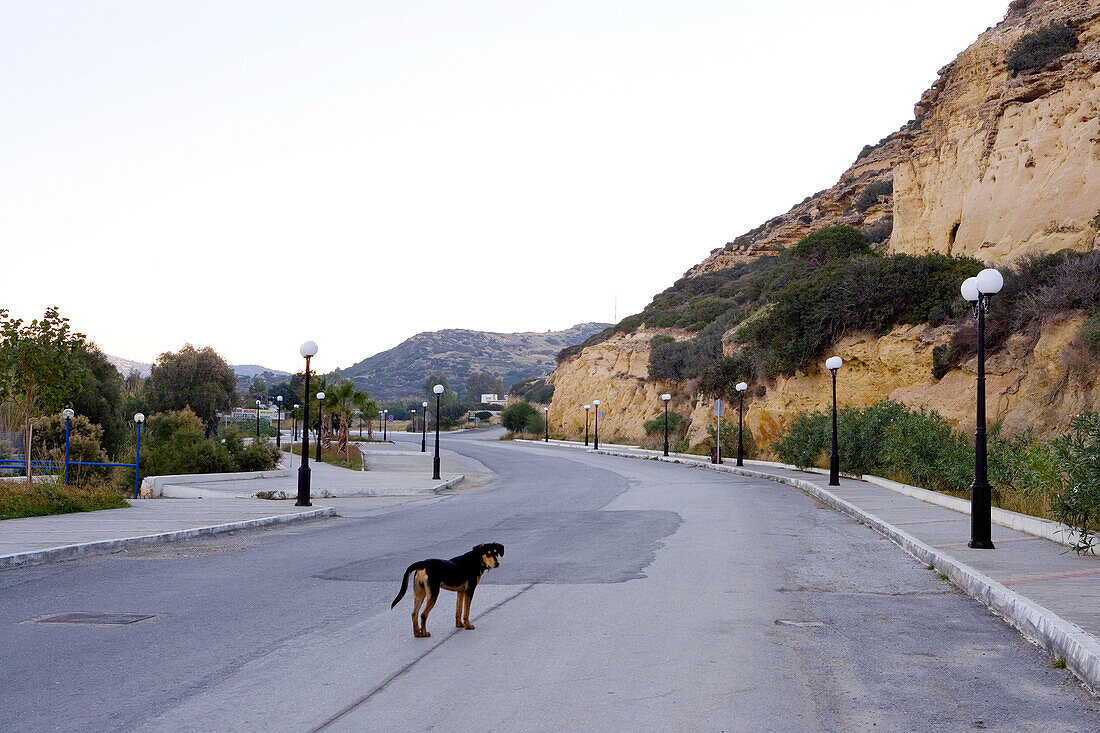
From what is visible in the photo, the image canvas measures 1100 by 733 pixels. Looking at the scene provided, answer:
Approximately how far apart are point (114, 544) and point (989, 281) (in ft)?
44.0

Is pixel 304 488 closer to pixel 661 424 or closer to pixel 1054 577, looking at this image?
pixel 1054 577

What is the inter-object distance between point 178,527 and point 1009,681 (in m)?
13.2

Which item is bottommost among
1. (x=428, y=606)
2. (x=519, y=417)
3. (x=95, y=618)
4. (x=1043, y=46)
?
(x=95, y=618)

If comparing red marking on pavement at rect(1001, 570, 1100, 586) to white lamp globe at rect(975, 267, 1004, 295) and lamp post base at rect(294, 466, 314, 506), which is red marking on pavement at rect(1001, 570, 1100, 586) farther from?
lamp post base at rect(294, 466, 314, 506)

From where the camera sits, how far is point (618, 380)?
75375 mm

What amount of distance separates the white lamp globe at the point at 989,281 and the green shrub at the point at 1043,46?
28.6 m

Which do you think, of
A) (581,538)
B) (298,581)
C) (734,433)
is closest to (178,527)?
(298,581)

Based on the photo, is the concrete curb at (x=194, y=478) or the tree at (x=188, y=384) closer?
the concrete curb at (x=194, y=478)

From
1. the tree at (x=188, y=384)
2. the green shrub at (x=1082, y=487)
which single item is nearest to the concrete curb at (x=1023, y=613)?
the green shrub at (x=1082, y=487)

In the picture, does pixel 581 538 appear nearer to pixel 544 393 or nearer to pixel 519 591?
pixel 519 591

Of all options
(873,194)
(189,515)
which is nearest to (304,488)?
(189,515)

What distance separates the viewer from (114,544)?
501 inches

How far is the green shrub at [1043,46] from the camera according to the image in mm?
35594

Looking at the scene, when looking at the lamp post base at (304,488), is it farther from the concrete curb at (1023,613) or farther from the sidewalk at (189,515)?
the concrete curb at (1023,613)
